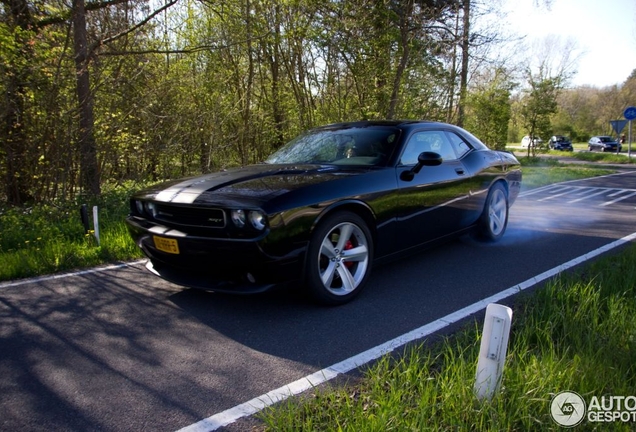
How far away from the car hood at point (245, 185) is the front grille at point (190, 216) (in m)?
0.06

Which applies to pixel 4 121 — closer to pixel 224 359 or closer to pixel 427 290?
pixel 224 359

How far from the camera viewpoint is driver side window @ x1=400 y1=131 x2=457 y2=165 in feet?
14.3

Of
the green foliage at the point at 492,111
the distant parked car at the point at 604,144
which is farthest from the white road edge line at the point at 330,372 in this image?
the distant parked car at the point at 604,144

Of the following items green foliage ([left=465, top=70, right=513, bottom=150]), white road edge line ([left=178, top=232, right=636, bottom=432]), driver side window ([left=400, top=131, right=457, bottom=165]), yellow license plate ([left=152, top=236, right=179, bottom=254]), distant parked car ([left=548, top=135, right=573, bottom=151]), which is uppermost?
green foliage ([left=465, top=70, right=513, bottom=150])

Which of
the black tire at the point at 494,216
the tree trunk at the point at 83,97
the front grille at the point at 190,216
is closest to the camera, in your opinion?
the front grille at the point at 190,216

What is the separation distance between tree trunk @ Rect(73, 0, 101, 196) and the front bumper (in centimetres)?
521

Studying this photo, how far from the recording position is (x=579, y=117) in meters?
51.0

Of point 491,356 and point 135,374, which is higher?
point 491,356

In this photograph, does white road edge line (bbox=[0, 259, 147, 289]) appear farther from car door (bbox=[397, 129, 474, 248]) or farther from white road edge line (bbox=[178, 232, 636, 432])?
white road edge line (bbox=[178, 232, 636, 432])

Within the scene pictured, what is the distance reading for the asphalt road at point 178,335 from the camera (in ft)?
7.60

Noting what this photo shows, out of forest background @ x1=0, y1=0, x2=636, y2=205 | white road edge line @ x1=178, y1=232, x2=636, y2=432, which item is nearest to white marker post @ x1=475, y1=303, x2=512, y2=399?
white road edge line @ x1=178, y1=232, x2=636, y2=432

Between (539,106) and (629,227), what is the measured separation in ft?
65.6

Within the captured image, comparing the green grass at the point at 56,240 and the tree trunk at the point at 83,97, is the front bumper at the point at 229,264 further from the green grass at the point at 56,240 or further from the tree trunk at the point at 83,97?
the tree trunk at the point at 83,97

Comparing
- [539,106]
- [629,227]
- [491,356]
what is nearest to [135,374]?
[491,356]
